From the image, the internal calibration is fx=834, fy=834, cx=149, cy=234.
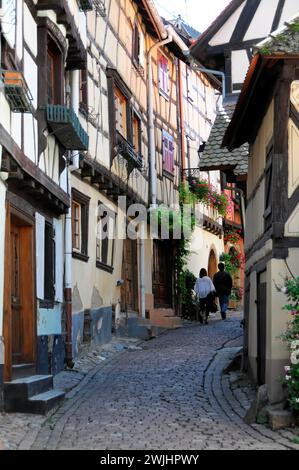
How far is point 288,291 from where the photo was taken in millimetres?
8422

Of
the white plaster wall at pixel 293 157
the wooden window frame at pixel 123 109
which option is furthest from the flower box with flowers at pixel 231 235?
the white plaster wall at pixel 293 157

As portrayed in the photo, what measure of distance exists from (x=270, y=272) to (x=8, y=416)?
322 cm

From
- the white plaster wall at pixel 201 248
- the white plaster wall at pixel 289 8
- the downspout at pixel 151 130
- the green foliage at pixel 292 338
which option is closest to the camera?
the green foliage at pixel 292 338

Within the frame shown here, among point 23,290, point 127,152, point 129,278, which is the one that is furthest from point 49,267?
point 129,278

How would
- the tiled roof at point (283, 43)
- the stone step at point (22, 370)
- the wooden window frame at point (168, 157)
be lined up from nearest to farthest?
the tiled roof at point (283, 43)
the stone step at point (22, 370)
the wooden window frame at point (168, 157)

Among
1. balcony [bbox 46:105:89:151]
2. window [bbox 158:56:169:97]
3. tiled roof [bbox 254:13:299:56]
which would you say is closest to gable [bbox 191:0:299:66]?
balcony [bbox 46:105:89:151]

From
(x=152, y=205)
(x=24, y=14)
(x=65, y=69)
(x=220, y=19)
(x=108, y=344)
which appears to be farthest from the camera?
(x=152, y=205)

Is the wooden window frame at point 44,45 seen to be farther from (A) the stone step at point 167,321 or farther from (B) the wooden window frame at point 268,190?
(A) the stone step at point 167,321

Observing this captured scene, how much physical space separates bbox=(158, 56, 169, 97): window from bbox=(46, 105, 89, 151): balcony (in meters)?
10.8

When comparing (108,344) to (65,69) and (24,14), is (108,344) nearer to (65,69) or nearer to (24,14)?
(65,69)

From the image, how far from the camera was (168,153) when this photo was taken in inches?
897

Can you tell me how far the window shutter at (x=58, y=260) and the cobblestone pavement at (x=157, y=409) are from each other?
1.29 metres

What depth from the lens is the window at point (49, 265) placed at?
11883 millimetres
